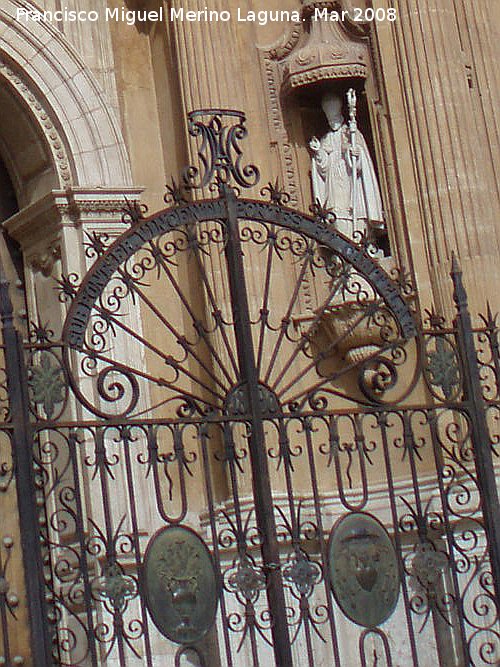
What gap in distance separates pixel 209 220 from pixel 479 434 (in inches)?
69.1

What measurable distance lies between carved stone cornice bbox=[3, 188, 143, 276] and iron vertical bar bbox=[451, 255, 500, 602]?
9.02 feet

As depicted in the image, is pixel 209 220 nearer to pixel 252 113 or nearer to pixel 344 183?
pixel 344 183

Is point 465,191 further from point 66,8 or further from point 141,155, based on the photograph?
point 66,8

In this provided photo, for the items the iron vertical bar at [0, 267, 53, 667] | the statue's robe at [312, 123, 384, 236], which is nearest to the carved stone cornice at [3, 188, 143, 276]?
the statue's robe at [312, 123, 384, 236]

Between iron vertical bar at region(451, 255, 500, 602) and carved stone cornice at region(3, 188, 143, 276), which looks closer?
iron vertical bar at region(451, 255, 500, 602)

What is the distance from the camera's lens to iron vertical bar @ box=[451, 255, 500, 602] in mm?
7305

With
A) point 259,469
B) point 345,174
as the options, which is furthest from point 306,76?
point 259,469

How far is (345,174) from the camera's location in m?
9.73

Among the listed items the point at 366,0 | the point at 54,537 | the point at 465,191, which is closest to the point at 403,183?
the point at 465,191

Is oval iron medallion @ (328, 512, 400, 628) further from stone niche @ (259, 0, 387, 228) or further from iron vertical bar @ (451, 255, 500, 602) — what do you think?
stone niche @ (259, 0, 387, 228)

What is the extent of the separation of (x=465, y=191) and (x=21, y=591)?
3.80m

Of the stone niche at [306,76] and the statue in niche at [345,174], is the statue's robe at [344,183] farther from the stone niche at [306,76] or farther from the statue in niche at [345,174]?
the stone niche at [306,76]

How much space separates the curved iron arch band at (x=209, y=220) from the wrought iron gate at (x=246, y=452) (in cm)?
1

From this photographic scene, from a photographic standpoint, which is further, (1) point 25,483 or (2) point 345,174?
(2) point 345,174
